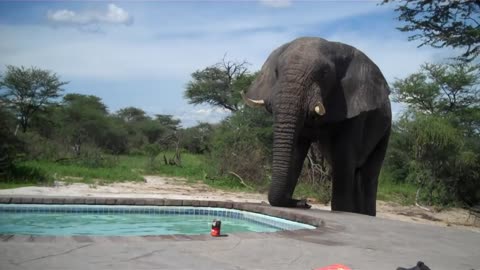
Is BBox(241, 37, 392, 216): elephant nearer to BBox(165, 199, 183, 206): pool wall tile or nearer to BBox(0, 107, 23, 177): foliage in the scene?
BBox(165, 199, 183, 206): pool wall tile

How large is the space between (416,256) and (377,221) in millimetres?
2705

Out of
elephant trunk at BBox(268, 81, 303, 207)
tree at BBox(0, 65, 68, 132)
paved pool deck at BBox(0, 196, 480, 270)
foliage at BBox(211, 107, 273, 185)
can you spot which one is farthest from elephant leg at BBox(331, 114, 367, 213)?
tree at BBox(0, 65, 68, 132)

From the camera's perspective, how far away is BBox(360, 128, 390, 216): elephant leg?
10.6m

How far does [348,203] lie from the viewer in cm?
938

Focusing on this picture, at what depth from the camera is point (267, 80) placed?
9.43m

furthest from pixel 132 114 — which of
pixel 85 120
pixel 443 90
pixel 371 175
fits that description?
pixel 371 175

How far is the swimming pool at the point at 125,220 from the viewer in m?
8.95

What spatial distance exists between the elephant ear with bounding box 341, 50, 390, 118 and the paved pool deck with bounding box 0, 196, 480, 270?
240cm

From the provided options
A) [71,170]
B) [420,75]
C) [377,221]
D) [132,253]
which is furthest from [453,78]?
[132,253]

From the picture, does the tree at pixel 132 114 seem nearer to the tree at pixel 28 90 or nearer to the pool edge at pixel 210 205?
the tree at pixel 28 90

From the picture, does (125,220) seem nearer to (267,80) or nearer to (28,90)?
(267,80)

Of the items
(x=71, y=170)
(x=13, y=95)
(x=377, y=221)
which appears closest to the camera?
(x=377, y=221)

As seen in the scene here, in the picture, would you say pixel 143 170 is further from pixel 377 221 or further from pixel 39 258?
pixel 39 258

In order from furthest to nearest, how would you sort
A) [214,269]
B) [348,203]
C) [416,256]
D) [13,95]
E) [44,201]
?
[13,95]
[44,201]
[348,203]
[416,256]
[214,269]
